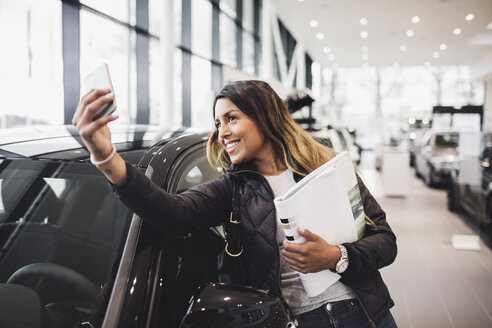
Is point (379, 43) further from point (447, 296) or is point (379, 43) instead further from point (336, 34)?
point (447, 296)

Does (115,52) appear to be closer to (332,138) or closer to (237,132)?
(332,138)

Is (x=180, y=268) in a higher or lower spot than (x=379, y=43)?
lower

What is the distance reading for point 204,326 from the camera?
3.37ft

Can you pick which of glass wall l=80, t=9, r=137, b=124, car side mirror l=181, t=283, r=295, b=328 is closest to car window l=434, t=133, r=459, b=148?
glass wall l=80, t=9, r=137, b=124

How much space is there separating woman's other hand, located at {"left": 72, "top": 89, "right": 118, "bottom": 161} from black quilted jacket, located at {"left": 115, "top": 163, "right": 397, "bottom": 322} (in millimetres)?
104

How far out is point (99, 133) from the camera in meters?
1.04

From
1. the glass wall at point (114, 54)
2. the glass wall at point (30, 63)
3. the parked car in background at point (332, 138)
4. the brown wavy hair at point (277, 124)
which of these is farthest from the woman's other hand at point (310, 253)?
the glass wall at point (30, 63)

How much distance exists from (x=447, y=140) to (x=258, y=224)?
10.9m

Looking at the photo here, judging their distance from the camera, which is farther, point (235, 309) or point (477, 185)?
point (477, 185)

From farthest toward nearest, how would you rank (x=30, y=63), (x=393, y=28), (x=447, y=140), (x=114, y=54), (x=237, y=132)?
(x=393, y=28)
(x=447, y=140)
(x=114, y=54)
(x=30, y=63)
(x=237, y=132)

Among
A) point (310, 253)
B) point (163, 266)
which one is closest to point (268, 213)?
point (310, 253)

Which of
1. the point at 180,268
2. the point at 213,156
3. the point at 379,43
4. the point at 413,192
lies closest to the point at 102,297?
the point at 180,268

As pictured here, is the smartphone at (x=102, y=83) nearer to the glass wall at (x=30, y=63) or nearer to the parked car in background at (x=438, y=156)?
the glass wall at (x=30, y=63)

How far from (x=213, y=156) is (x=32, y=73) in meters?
4.45
